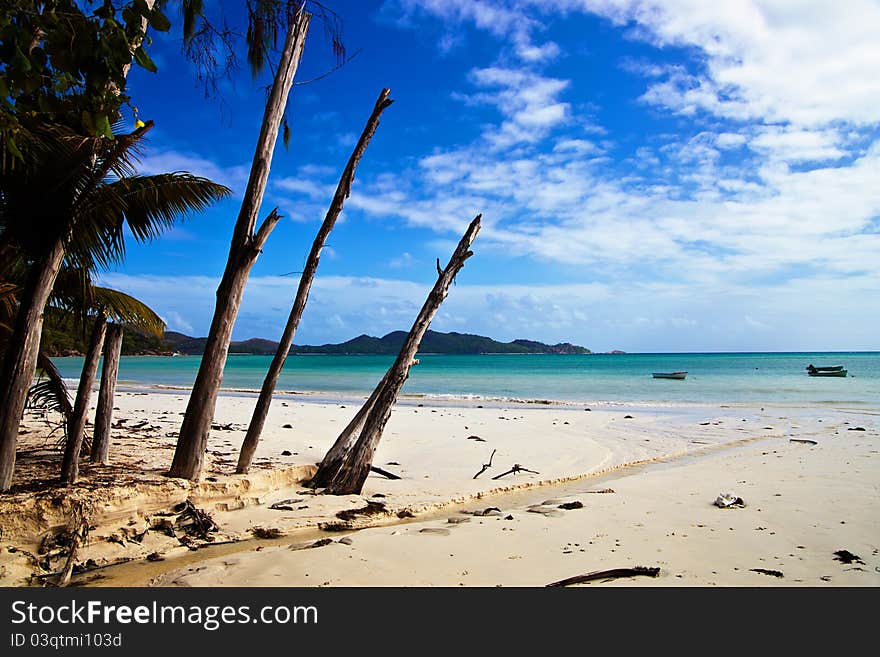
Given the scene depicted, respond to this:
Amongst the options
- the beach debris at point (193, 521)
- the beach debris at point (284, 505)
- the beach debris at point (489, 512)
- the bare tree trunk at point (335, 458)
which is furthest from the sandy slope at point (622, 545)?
the bare tree trunk at point (335, 458)

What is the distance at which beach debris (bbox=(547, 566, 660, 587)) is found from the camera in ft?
A: 12.5

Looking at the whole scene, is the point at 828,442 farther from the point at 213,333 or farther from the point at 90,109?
the point at 90,109

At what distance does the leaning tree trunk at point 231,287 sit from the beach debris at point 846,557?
5673 millimetres

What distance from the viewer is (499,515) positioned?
589cm

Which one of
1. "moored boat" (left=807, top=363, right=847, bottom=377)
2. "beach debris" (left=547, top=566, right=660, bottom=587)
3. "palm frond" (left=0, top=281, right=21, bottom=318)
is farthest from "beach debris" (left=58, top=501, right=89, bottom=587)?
"moored boat" (left=807, top=363, right=847, bottom=377)

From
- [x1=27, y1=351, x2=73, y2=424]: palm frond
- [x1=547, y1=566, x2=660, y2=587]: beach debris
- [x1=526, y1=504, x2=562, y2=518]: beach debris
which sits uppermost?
[x1=27, y1=351, x2=73, y2=424]: palm frond

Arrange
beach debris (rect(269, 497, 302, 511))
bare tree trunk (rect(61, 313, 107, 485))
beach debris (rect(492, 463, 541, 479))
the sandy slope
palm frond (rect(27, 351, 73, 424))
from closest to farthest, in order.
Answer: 1. the sandy slope
2. bare tree trunk (rect(61, 313, 107, 485))
3. beach debris (rect(269, 497, 302, 511))
4. palm frond (rect(27, 351, 73, 424))
5. beach debris (rect(492, 463, 541, 479))

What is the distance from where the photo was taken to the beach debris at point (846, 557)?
4.28 meters

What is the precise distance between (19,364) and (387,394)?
3.93 meters

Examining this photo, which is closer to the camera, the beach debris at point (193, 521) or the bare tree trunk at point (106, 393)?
the beach debris at point (193, 521)

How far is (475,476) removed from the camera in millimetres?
8156

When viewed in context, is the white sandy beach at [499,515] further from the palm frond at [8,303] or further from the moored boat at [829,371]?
the moored boat at [829,371]

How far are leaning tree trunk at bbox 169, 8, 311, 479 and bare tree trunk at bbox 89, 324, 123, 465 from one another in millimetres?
1004

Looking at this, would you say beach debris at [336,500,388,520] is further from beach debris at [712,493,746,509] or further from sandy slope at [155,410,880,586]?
beach debris at [712,493,746,509]
